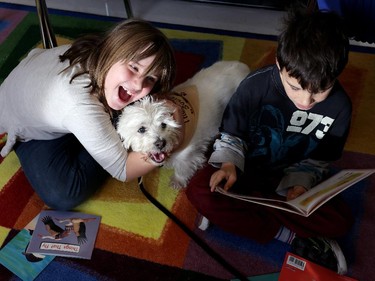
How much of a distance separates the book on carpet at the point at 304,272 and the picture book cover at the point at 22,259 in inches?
29.1

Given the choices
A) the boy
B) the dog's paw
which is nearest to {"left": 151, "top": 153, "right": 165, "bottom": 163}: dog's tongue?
the boy

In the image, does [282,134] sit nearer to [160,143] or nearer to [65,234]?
[160,143]

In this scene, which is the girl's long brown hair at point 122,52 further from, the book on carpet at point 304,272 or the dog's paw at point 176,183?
the book on carpet at point 304,272

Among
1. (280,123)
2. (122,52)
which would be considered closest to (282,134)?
(280,123)

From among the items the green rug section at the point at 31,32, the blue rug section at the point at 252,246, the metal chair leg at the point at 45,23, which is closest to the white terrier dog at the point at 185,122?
the blue rug section at the point at 252,246

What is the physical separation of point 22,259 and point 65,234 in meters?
0.15

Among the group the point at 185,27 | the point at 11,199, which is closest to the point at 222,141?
the point at 11,199

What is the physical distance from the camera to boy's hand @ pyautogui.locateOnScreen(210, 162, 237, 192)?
1200 millimetres

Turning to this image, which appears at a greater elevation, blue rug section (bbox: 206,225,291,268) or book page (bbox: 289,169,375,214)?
book page (bbox: 289,169,375,214)

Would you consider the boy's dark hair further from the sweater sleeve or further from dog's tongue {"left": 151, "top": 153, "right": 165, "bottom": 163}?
dog's tongue {"left": 151, "top": 153, "right": 165, "bottom": 163}

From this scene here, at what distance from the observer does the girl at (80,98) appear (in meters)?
1.08

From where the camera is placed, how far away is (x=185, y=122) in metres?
1.27

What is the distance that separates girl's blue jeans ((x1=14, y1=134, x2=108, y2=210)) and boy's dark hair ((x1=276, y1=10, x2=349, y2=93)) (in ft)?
2.55

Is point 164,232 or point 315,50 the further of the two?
point 164,232
